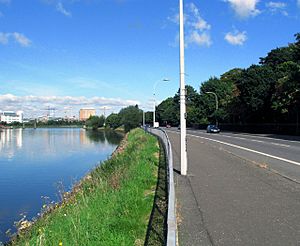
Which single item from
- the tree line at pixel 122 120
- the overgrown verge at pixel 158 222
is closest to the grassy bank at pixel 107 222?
the overgrown verge at pixel 158 222

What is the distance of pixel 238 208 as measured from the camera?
27.9ft

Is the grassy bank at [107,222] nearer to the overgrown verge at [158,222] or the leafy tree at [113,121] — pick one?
the overgrown verge at [158,222]

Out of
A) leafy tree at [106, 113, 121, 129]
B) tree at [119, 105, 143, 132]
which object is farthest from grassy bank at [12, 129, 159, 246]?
leafy tree at [106, 113, 121, 129]

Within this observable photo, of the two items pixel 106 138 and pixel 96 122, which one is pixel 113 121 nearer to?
pixel 96 122

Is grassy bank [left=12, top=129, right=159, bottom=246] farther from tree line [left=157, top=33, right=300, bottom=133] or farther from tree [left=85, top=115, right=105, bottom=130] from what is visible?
tree [left=85, top=115, right=105, bottom=130]

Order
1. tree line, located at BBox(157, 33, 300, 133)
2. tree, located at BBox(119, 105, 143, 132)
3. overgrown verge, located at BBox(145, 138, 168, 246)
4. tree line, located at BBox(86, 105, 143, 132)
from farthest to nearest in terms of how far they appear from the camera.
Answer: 1. tree line, located at BBox(86, 105, 143, 132)
2. tree, located at BBox(119, 105, 143, 132)
3. tree line, located at BBox(157, 33, 300, 133)
4. overgrown verge, located at BBox(145, 138, 168, 246)

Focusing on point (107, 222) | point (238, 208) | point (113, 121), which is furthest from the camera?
point (113, 121)

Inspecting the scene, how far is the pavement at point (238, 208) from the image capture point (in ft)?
21.0

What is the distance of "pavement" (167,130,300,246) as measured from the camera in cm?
640

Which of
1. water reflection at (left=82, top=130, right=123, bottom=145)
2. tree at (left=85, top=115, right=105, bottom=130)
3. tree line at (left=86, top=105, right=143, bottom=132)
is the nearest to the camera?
water reflection at (left=82, top=130, right=123, bottom=145)

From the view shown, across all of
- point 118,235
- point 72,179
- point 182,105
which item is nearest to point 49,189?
point 72,179

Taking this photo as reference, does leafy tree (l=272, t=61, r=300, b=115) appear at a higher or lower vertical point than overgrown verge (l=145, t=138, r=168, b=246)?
higher

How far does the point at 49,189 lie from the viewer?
2186 centimetres

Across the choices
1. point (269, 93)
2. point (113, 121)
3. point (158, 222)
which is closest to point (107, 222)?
point (158, 222)
